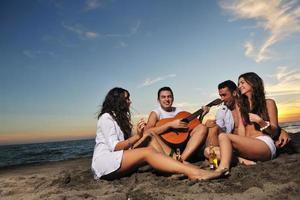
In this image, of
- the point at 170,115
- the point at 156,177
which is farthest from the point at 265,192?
the point at 170,115

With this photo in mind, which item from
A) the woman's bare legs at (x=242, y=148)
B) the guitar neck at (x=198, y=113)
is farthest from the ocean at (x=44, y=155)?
the woman's bare legs at (x=242, y=148)

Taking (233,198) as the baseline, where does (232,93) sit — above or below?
above

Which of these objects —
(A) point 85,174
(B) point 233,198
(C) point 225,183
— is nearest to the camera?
(B) point 233,198

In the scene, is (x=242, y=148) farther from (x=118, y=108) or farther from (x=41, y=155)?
(x=41, y=155)

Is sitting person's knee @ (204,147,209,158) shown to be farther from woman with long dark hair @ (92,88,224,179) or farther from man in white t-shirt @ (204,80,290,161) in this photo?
woman with long dark hair @ (92,88,224,179)

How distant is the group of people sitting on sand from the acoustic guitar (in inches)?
3.4

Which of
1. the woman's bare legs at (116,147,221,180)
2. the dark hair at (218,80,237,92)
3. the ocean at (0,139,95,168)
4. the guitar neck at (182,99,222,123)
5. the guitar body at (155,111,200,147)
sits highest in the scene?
the dark hair at (218,80,237,92)

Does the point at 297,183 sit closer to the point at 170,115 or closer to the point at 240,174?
the point at 240,174

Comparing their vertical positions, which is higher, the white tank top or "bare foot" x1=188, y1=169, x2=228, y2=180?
the white tank top

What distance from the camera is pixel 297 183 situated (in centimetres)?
351

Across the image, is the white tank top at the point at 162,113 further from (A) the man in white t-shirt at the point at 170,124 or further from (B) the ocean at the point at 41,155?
(B) the ocean at the point at 41,155

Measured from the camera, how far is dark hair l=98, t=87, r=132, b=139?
485cm

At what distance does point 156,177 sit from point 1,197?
97.1 inches

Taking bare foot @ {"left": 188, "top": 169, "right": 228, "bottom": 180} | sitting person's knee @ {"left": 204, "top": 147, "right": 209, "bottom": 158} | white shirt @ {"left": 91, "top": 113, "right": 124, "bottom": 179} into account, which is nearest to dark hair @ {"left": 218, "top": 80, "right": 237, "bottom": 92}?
sitting person's knee @ {"left": 204, "top": 147, "right": 209, "bottom": 158}
